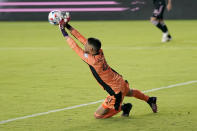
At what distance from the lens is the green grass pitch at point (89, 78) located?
9055 millimetres

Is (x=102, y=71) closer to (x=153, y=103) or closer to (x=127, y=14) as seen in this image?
(x=153, y=103)

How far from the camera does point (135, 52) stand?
18.2 meters

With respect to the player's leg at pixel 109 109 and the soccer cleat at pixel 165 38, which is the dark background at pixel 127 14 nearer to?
the soccer cleat at pixel 165 38

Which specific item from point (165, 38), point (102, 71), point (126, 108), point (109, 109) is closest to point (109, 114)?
point (109, 109)

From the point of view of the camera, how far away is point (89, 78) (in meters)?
13.5

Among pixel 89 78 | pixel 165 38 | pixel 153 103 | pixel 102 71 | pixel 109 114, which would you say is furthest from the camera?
pixel 165 38

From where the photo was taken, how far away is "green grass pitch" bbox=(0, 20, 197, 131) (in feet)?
29.7

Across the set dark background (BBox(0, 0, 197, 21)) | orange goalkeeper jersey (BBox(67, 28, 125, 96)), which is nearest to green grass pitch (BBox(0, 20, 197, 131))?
orange goalkeeper jersey (BBox(67, 28, 125, 96))

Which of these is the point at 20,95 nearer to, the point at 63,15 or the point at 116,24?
the point at 63,15

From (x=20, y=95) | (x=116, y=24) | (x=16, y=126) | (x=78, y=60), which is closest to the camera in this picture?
(x=16, y=126)

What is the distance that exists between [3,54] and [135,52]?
4.22 meters

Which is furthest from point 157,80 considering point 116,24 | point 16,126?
point 116,24

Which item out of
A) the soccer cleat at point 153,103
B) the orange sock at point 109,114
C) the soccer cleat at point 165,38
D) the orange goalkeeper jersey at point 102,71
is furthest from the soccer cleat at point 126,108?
the soccer cleat at point 165,38

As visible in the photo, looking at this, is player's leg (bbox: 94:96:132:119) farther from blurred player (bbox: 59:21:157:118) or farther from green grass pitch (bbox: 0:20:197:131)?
green grass pitch (bbox: 0:20:197:131)
